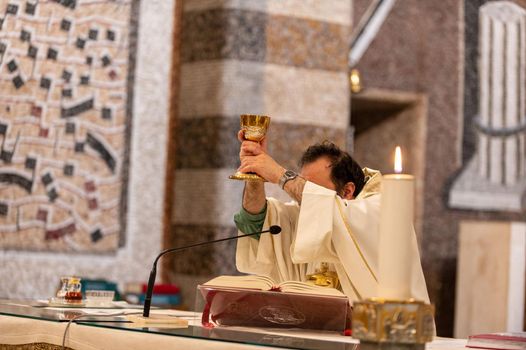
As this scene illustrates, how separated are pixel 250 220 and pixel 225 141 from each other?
102 inches

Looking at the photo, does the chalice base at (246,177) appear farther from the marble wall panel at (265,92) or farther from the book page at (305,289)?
the marble wall panel at (265,92)

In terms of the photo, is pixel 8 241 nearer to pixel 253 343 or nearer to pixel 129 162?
pixel 129 162

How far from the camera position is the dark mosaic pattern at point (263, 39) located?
6184 mm

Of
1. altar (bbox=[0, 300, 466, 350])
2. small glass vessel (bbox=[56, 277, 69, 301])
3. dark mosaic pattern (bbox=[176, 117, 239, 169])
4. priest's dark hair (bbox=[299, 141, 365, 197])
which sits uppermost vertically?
dark mosaic pattern (bbox=[176, 117, 239, 169])

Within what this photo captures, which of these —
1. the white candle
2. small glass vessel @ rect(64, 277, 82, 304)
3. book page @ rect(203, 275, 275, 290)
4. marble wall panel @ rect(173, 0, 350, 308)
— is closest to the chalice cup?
book page @ rect(203, 275, 275, 290)

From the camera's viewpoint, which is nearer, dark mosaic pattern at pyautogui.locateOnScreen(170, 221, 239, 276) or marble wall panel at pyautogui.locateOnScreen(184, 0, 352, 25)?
dark mosaic pattern at pyautogui.locateOnScreen(170, 221, 239, 276)

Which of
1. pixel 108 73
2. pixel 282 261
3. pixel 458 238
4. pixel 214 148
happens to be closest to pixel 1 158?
pixel 108 73

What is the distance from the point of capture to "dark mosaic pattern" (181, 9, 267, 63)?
6.17m

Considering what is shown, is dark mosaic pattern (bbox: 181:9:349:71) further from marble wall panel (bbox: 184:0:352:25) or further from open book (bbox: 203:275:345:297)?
open book (bbox: 203:275:345:297)

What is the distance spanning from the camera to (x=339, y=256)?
321 cm

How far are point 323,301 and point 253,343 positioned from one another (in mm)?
447

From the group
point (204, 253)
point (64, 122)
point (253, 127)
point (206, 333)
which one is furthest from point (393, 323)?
point (204, 253)

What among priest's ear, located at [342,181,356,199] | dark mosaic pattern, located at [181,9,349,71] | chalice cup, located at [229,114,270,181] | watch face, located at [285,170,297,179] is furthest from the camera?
dark mosaic pattern, located at [181,9,349,71]

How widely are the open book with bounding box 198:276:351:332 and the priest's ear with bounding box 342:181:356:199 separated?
97 cm
